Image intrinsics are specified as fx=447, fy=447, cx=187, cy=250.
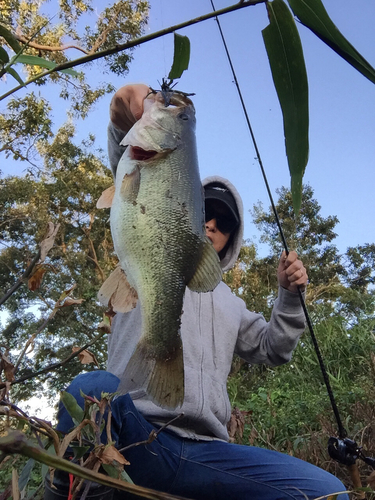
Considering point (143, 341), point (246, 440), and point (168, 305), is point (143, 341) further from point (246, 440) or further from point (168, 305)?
point (246, 440)

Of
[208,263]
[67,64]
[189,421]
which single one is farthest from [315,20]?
[189,421]

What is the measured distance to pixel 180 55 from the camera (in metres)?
0.67

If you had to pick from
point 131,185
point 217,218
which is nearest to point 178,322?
point 131,185

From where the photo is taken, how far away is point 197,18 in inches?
18.9

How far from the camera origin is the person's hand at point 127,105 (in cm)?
130

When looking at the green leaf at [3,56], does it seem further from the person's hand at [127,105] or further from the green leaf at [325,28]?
the person's hand at [127,105]

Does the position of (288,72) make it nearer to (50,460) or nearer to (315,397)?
(50,460)

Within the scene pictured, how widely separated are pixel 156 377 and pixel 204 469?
2.70 ft

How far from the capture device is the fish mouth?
1076 mm

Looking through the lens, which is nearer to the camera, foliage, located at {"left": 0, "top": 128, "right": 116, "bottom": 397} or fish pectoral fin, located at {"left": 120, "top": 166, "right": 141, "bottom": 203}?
fish pectoral fin, located at {"left": 120, "top": 166, "right": 141, "bottom": 203}

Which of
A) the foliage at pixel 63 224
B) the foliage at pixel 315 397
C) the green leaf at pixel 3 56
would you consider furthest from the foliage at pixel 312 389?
the foliage at pixel 63 224

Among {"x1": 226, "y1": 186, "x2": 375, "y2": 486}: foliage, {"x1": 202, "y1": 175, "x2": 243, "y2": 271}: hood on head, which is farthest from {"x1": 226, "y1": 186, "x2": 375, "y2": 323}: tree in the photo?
{"x1": 202, "y1": 175, "x2": 243, "y2": 271}: hood on head

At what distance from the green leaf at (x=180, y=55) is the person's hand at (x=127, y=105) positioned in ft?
1.91

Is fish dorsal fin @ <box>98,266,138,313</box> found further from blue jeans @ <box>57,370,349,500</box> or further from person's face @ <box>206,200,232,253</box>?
person's face @ <box>206,200,232,253</box>
